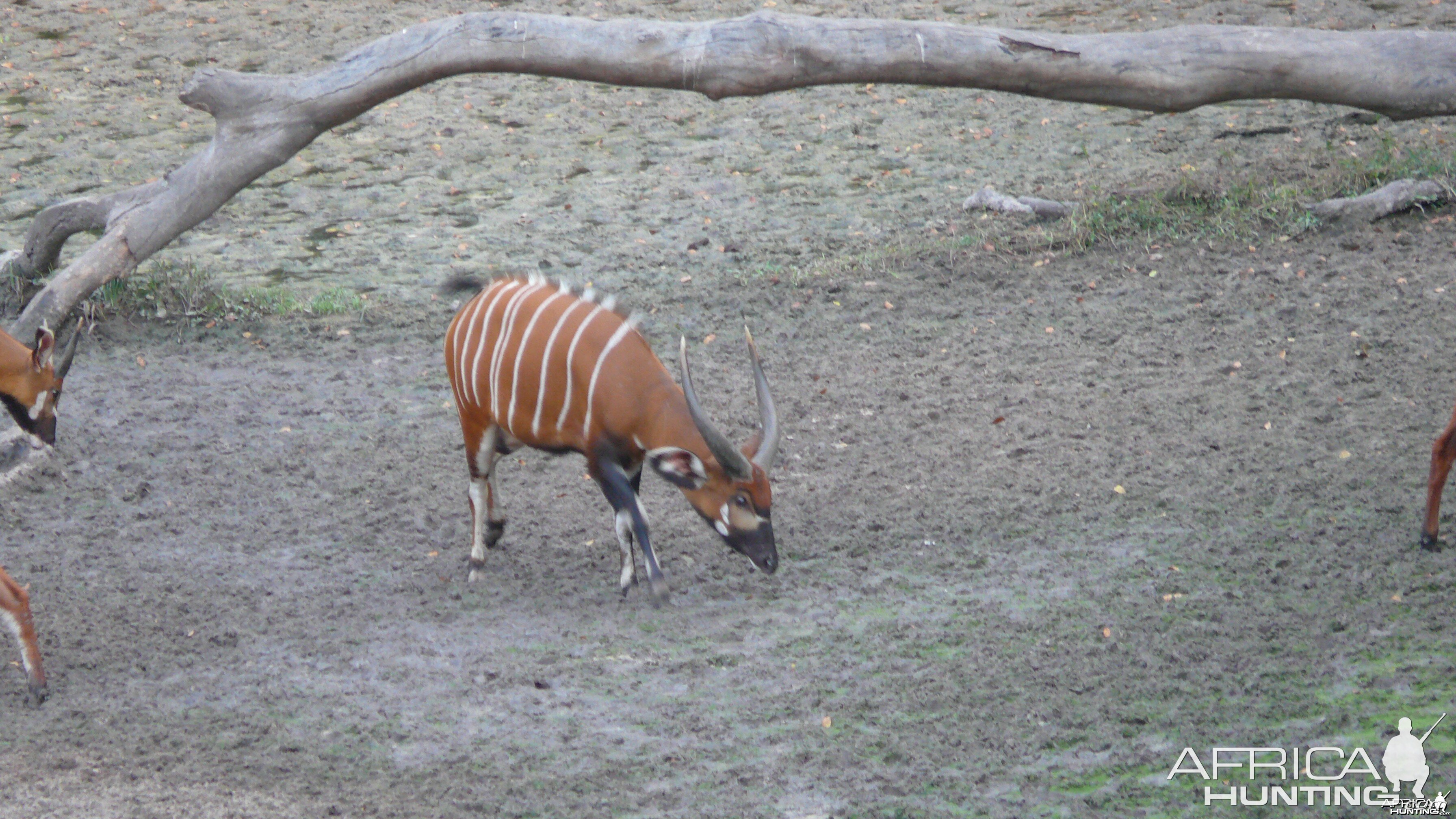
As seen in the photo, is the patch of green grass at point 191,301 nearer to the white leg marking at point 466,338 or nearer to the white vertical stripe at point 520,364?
the white leg marking at point 466,338

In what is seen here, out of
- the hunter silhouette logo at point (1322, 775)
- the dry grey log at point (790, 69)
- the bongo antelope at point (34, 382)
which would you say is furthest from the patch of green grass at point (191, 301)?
the hunter silhouette logo at point (1322, 775)

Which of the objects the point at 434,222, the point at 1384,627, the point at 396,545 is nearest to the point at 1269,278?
the point at 1384,627

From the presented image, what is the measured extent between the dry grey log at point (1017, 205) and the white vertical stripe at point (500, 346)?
3930mm

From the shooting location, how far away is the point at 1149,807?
363 cm

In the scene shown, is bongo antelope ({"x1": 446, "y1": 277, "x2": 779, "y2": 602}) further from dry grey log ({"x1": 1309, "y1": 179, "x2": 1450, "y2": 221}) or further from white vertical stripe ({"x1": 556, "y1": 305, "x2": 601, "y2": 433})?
dry grey log ({"x1": 1309, "y1": 179, "x2": 1450, "y2": 221})

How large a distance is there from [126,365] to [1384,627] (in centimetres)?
610

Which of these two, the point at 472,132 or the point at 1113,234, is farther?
the point at 472,132

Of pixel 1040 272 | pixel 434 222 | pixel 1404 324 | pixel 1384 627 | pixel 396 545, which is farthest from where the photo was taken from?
pixel 434 222

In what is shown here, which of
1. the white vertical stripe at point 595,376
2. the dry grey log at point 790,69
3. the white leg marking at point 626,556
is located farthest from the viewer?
the dry grey log at point 790,69

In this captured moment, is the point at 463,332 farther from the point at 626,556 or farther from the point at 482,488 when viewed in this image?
the point at 626,556

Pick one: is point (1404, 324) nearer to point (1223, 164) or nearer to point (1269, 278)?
point (1269, 278)

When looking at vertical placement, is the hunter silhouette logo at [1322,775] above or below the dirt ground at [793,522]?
below

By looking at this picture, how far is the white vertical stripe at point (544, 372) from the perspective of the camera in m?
4.85

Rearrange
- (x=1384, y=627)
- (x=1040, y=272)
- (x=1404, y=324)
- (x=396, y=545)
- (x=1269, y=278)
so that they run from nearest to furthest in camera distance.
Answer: (x=1384, y=627), (x=396, y=545), (x=1404, y=324), (x=1269, y=278), (x=1040, y=272)
